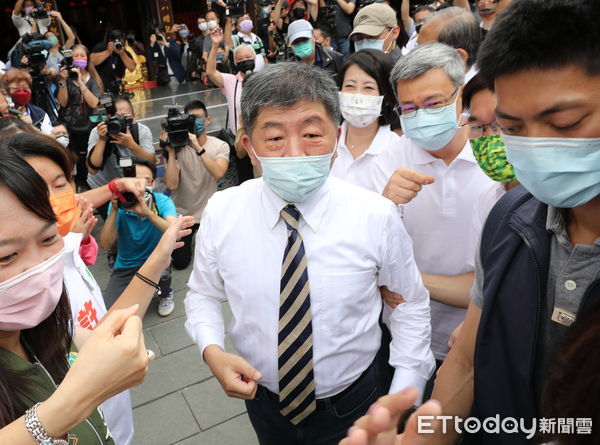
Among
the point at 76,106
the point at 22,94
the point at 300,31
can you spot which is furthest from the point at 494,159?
the point at 76,106

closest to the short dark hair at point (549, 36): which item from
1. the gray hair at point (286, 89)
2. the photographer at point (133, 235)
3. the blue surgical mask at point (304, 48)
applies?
the gray hair at point (286, 89)

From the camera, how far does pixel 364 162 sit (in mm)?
2547

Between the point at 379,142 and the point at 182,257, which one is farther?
the point at 182,257

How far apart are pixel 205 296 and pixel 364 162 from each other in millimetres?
1246

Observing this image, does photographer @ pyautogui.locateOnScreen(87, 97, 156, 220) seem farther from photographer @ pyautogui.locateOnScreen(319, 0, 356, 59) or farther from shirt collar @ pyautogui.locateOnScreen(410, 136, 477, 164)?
photographer @ pyautogui.locateOnScreen(319, 0, 356, 59)

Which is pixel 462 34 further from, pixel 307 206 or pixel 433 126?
pixel 307 206

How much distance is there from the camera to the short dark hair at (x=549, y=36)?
876 mm

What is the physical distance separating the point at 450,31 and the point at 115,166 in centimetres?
324

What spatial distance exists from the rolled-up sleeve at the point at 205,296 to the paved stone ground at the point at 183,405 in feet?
3.65

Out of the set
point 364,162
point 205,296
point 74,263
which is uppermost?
point 364,162

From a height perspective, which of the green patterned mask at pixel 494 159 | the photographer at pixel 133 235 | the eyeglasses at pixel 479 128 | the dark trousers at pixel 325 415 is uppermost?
the eyeglasses at pixel 479 128

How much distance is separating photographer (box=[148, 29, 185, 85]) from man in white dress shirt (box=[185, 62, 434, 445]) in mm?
9132

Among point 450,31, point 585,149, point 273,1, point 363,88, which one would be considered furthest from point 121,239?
point 273,1

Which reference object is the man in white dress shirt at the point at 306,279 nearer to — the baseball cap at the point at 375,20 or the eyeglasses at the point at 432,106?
the eyeglasses at the point at 432,106
